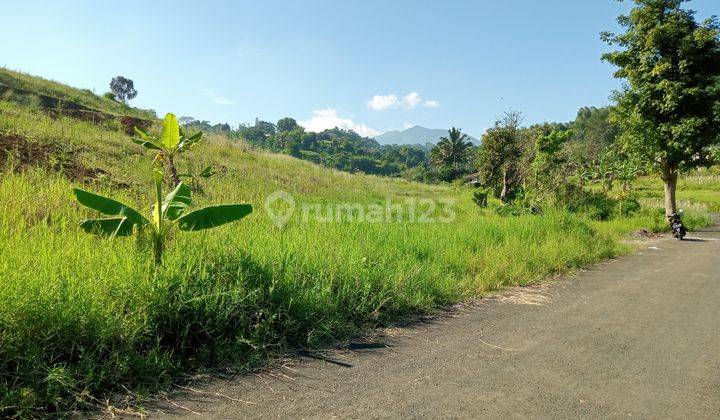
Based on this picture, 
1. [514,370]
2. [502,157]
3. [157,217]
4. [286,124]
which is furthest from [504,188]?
[286,124]

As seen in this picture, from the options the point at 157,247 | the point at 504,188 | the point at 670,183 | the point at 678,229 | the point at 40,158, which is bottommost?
the point at 678,229

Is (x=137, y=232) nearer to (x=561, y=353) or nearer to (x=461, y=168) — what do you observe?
(x=561, y=353)

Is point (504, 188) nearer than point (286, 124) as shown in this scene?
Yes

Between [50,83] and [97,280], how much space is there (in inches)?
887

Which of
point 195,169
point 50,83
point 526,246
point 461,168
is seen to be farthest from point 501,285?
point 461,168

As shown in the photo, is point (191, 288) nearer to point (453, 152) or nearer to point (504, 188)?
point (504, 188)

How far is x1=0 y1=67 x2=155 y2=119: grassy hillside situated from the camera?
14.5 meters

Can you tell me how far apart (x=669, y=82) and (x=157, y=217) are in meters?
14.6

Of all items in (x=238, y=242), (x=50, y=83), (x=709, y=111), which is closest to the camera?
(x=238, y=242)

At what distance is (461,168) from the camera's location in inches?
2181

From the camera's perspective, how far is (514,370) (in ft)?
9.76

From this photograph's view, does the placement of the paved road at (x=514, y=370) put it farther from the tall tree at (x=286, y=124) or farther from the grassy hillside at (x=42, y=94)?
the tall tree at (x=286, y=124)

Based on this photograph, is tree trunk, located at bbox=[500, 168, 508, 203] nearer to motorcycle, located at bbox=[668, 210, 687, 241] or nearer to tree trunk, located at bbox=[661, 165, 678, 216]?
tree trunk, located at bbox=[661, 165, 678, 216]

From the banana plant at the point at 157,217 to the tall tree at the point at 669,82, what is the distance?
45.3 ft
